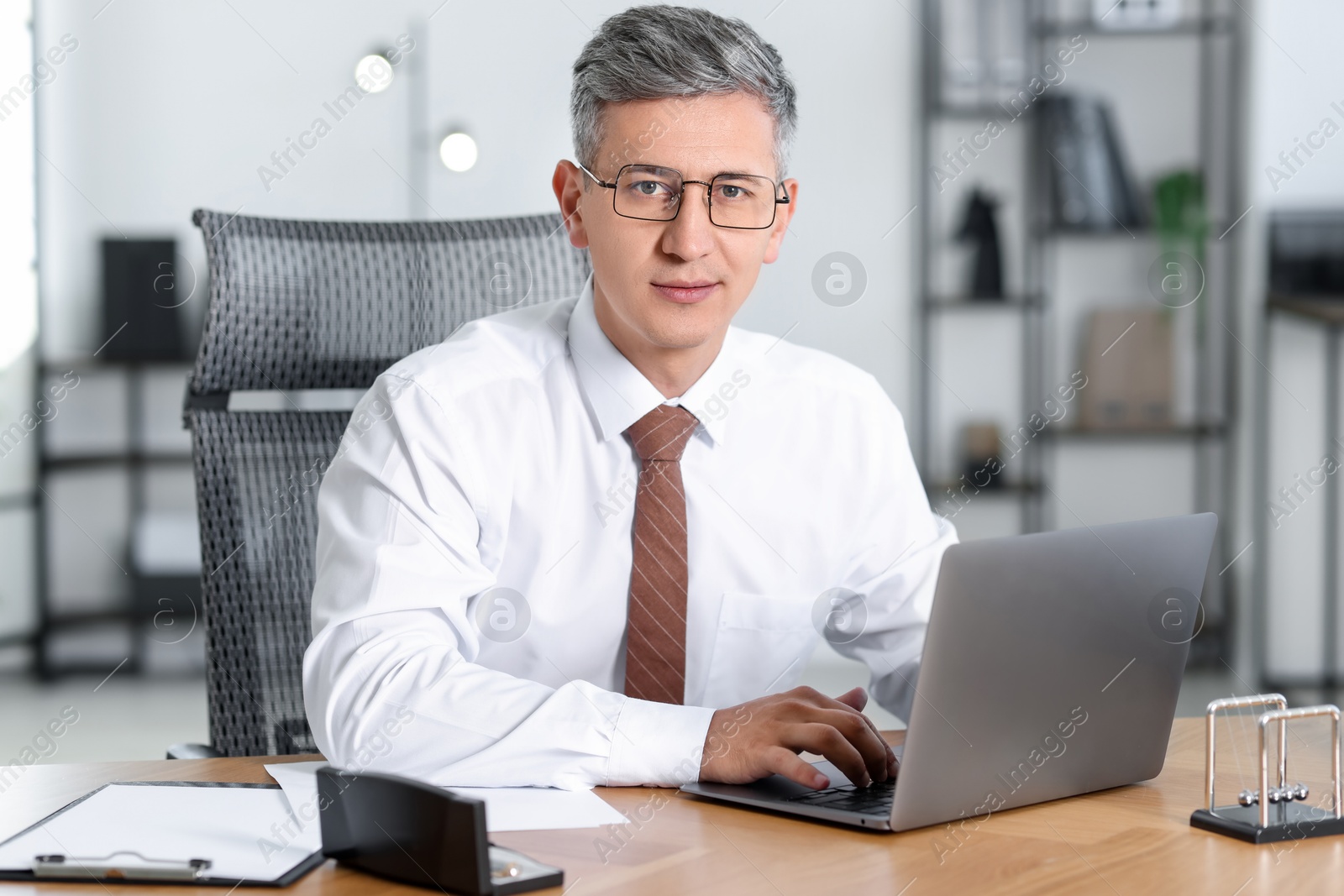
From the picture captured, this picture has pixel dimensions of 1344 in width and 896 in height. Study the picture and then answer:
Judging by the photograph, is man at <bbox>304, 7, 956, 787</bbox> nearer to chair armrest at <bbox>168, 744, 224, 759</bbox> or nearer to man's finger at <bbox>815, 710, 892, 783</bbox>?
man's finger at <bbox>815, 710, 892, 783</bbox>

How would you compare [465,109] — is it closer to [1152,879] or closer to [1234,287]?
[1234,287]

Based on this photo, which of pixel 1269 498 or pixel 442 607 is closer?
pixel 442 607

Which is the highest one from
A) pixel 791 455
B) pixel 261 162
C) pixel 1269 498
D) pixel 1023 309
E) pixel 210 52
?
pixel 210 52

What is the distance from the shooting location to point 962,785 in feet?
2.76

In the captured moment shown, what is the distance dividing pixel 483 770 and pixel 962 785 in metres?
0.37

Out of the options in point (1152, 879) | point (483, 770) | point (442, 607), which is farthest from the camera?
point (442, 607)

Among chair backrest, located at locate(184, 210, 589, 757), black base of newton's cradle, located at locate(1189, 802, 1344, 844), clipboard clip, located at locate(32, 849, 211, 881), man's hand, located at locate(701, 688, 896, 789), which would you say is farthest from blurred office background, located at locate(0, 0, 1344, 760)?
clipboard clip, located at locate(32, 849, 211, 881)

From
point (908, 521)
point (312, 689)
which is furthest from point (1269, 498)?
point (312, 689)

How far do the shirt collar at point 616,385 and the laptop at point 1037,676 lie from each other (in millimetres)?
502

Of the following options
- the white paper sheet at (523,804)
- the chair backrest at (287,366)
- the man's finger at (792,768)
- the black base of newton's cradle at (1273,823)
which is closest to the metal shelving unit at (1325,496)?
the chair backrest at (287,366)

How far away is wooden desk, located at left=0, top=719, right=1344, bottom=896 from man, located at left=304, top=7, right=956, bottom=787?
0.49 feet

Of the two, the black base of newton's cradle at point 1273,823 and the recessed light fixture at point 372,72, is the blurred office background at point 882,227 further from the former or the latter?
the black base of newton's cradle at point 1273,823

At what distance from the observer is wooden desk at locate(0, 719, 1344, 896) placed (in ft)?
2.43

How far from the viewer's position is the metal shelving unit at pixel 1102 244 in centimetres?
332
